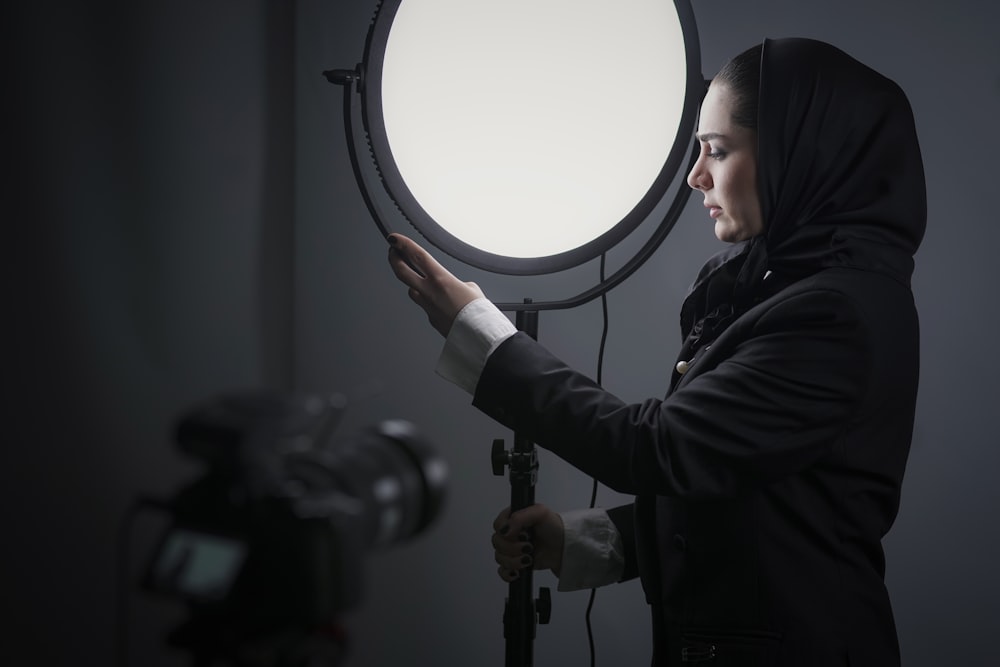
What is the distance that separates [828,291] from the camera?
2.60 feet

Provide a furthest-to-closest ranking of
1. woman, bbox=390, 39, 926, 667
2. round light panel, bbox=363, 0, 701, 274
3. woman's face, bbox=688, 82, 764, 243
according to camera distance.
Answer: woman's face, bbox=688, 82, 764, 243
woman, bbox=390, 39, 926, 667
round light panel, bbox=363, 0, 701, 274

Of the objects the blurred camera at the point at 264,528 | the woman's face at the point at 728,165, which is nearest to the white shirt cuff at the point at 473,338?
the woman's face at the point at 728,165

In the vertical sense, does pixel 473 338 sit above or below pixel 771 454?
above

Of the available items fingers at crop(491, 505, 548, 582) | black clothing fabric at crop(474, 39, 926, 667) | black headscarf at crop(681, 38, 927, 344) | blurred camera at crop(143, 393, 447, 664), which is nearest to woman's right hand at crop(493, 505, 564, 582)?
fingers at crop(491, 505, 548, 582)

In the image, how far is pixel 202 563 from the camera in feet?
0.69

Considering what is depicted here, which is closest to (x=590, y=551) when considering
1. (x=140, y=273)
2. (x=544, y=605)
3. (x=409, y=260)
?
(x=544, y=605)

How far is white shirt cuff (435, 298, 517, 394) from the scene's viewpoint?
752 mm

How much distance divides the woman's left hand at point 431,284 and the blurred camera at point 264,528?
476mm

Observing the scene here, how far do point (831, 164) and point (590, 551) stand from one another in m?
0.60

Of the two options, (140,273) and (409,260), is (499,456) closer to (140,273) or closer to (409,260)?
(409,260)

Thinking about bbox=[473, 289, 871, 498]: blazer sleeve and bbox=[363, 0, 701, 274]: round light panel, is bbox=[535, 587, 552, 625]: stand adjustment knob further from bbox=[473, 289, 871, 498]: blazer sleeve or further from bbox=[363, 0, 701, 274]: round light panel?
bbox=[363, 0, 701, 274]: round light panel

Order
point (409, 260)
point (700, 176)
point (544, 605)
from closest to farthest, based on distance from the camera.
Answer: point (409, 260), point (544, 605), point (700, 176)

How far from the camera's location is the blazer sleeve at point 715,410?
2.52 ft

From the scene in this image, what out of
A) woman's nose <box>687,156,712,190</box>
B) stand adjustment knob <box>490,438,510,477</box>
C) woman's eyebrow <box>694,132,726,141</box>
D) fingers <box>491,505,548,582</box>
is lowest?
fingers <box>491,505,548,582</box>
